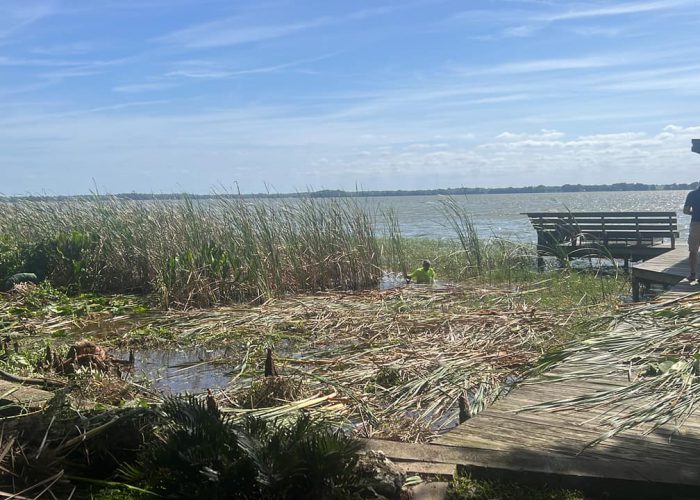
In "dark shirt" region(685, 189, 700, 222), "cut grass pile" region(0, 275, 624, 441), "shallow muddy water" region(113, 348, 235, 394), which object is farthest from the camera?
"dark shirt" region(685, 189, 700, 222)

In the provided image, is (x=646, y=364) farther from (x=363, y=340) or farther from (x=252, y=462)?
(x=363, y=340)

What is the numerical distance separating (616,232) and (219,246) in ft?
27.6

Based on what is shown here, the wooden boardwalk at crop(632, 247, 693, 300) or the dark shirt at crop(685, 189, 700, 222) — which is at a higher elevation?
the dark shirt at crop(685, 189, 700, 222)

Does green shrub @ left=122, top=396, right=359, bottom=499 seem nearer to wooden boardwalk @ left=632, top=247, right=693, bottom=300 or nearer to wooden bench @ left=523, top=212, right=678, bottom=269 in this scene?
wooden boardwalk @ left=632, top=247, right=693, bottom=300

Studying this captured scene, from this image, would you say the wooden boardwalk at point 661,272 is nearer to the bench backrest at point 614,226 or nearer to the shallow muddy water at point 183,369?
the bench backrest at point 614,226

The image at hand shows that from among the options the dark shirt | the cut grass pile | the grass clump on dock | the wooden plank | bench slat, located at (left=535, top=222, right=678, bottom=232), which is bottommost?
the cut grass pile

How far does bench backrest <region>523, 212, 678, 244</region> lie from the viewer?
14422 millimetres

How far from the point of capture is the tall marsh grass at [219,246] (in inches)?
415

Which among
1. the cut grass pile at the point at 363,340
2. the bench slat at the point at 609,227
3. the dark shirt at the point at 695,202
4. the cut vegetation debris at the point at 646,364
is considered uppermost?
the dark shirt at the point at 695,202

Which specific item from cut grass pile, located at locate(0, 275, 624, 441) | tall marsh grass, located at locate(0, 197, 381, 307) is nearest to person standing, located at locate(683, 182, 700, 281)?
cut grass pile, located at locate(0, 275, 624, 441)

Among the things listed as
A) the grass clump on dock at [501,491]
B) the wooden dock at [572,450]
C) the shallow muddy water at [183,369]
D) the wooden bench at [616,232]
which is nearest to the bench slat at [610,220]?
the wooden bench at [616,232]

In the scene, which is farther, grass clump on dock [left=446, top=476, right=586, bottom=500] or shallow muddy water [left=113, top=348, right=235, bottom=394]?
shallow muddy water [left=113, top=348, right=235, bottom=394]

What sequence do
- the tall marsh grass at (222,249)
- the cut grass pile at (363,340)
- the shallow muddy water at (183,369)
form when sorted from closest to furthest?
the cut grass pile at (363,340) → the shallow muddy water at (183,369) → the tall marsh grass at (222,249)

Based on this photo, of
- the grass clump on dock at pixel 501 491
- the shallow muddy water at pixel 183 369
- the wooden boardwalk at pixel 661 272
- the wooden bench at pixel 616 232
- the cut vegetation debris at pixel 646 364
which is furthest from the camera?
the wooden bench at pixel 616 232
